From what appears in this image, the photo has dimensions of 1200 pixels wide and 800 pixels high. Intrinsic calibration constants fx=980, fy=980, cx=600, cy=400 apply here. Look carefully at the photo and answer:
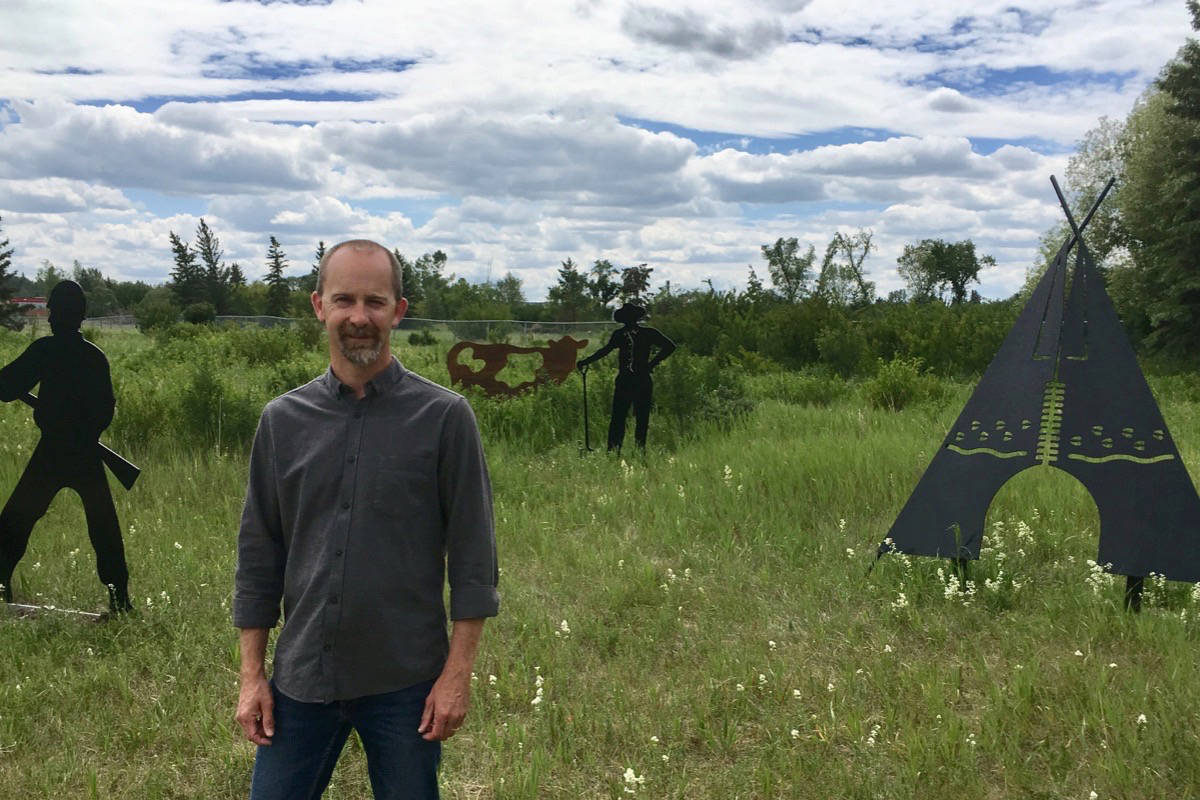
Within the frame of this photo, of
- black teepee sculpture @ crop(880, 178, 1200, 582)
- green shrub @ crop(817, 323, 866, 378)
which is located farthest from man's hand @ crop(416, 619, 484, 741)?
green shrub @ crop(817, 323, 866, 378)


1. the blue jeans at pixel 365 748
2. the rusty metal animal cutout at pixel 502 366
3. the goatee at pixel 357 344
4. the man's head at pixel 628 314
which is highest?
the man's head at pixel 628 314

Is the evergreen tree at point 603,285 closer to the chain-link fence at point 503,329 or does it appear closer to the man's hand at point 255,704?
the chain-link fence at point 503,329

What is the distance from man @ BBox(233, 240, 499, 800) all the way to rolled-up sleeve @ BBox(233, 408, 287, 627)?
6 cm

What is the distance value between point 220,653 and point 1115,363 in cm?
557

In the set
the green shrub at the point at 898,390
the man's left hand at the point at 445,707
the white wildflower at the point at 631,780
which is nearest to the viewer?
the man's left hand at the point at 445,707

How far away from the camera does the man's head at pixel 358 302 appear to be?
98.3 inches

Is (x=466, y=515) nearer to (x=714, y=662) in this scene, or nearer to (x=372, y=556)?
(x=372, y=556)

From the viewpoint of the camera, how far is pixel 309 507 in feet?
8.51

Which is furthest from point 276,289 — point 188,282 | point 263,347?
point 263,347

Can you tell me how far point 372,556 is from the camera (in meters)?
2.54

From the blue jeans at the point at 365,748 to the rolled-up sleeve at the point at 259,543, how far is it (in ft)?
0.80

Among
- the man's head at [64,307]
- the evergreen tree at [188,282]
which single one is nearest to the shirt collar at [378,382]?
the man's head at [64,307]

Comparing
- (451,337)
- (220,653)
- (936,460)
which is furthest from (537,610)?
(451,337)

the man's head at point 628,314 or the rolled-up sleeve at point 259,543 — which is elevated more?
the man's head at point 628,314
